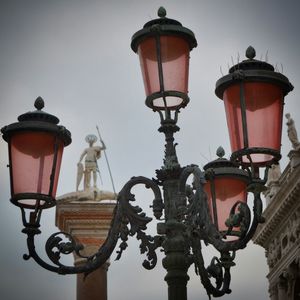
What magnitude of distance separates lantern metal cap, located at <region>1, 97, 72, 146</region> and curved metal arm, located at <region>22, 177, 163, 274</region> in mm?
573

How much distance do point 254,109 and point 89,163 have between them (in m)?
11.7

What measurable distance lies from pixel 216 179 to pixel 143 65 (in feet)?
5.33

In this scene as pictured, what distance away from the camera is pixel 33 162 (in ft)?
18.7

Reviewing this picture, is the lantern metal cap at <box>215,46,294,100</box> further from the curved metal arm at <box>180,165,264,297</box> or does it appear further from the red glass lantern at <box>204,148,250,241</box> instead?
the red glass lantern at <box>204,148,250,241</box>

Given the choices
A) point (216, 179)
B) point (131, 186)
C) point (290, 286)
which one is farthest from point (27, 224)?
point (290, 286)

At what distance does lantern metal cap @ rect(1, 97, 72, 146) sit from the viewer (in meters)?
5.74

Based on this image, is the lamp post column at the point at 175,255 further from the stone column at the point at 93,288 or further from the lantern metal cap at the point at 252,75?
the stone column at the point at 93,288

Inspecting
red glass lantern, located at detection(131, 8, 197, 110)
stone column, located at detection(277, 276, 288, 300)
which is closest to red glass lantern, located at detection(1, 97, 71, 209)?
red glass lantern, located at detection(131, 8, 197, 110)

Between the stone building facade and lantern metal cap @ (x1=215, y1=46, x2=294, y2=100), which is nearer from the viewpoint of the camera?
lantern metal cap @ (x1=215, y1=46, x2=294, y2=100)

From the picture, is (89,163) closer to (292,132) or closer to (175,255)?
(175,255)

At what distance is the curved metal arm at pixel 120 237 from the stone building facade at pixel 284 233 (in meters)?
24.6

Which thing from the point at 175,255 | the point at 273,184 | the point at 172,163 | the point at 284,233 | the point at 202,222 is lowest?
the point at 175,255

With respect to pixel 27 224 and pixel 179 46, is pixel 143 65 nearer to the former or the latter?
pixel 179 46

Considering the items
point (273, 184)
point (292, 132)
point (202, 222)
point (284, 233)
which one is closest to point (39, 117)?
point (202, 222)
